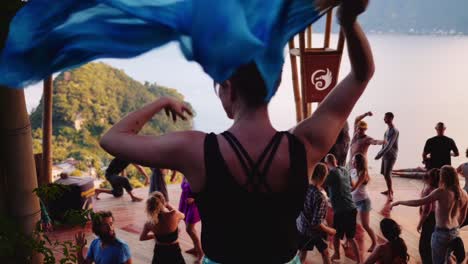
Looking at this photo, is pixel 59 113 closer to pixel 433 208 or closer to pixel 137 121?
pixel 433 208

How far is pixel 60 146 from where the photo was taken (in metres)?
22.6

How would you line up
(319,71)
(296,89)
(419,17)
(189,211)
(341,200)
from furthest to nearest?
(419,17), (296,89), (319,71), (189,211), (341,200)

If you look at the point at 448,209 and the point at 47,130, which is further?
the point at 47,130

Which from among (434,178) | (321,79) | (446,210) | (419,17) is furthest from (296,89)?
(419,17)

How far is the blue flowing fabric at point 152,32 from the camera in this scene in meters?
1.30

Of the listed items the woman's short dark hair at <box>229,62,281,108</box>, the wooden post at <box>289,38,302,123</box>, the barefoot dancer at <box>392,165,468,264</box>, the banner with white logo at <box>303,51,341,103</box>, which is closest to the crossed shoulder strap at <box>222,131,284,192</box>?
the woman's short dark hair at <box>229,62,281,108</box>

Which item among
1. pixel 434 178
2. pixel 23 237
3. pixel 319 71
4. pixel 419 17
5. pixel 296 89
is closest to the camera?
pixel 23 237

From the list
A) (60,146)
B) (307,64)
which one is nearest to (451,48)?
(60,146)

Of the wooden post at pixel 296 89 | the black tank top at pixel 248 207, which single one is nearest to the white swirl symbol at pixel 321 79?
the wooden post at pixel 296 89

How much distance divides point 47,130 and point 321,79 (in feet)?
12.6

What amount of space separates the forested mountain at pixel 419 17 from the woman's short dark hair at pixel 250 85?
44.4 metres

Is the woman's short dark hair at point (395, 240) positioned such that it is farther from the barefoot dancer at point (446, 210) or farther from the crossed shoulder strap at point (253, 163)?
the crossed shoulder strap at point (253, 163)

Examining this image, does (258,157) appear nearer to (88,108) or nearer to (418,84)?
(88,108)

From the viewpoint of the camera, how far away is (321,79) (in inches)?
310
